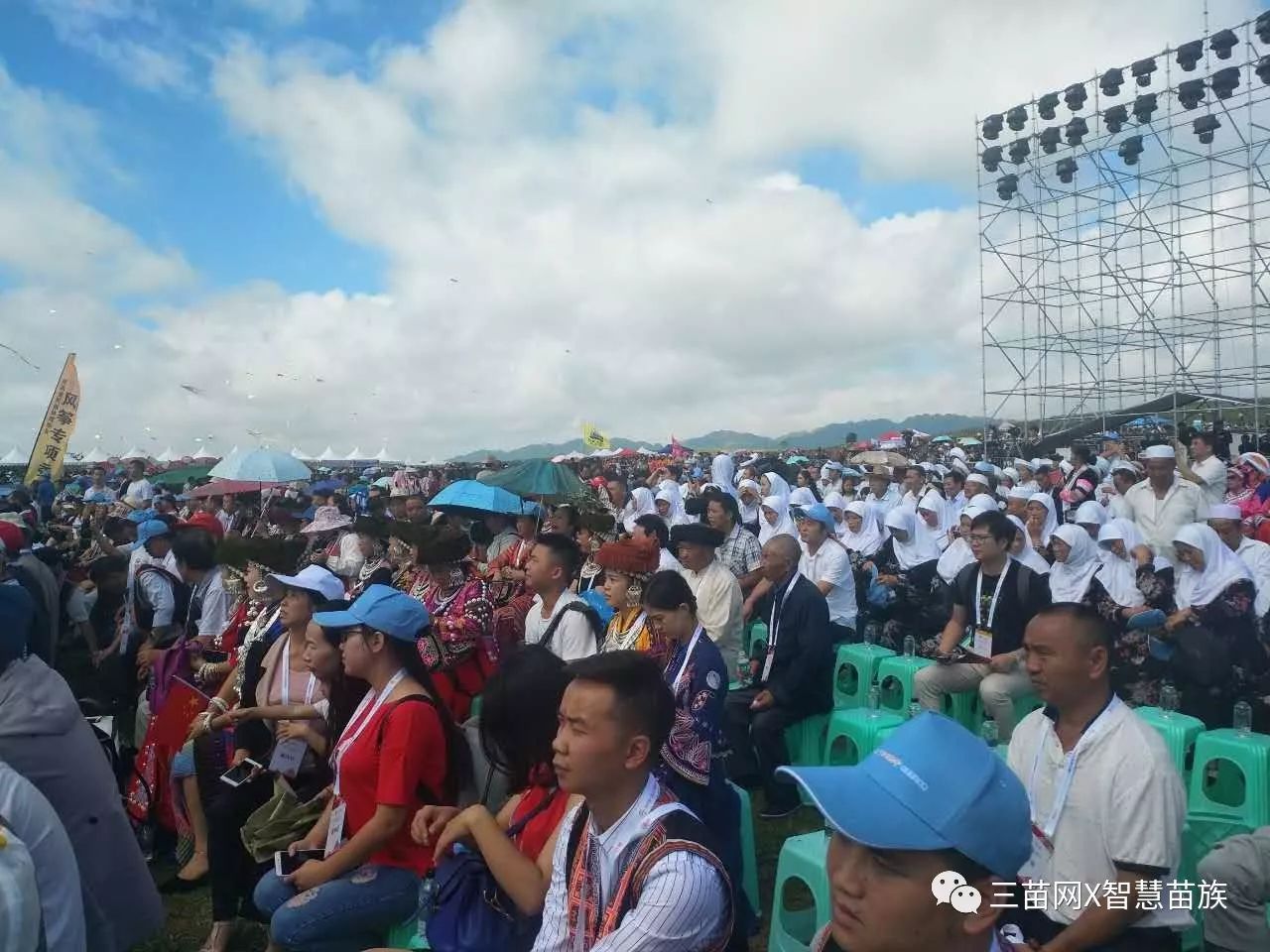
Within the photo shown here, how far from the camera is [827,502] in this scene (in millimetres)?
10953

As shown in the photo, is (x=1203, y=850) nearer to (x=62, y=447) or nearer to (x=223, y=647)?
(x=223, y=647)

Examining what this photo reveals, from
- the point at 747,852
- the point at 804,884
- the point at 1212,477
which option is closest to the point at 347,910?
the point at 747,852

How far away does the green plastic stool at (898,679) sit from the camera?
540 cm

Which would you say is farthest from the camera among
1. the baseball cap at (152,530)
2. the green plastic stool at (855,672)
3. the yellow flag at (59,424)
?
the yellow flag at (59,424)

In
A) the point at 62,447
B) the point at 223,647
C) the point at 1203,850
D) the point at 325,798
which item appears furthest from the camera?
the point at 62,447

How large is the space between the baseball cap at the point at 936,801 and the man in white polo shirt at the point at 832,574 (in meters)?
4.94

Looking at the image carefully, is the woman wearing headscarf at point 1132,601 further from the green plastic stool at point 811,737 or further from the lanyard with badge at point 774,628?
the lanyard with badge at point 774,628

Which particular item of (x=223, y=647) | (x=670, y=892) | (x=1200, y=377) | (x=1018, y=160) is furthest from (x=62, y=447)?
(x=1200, y=377)

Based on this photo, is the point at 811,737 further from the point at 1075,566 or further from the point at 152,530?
the point at 152,530

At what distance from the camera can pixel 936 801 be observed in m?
1.43

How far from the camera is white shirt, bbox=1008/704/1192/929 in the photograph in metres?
2.33

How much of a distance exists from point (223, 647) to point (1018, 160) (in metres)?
22.7

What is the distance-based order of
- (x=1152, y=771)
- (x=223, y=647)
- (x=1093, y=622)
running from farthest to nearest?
1. (x=223, y=647)
2. (x=1093, y=622)
3. (x=1152, y=771)

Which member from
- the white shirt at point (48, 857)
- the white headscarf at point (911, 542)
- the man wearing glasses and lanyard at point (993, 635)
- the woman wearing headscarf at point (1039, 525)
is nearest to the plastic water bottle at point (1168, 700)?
the man wearing glasses and lanyard at point (993, 635)
